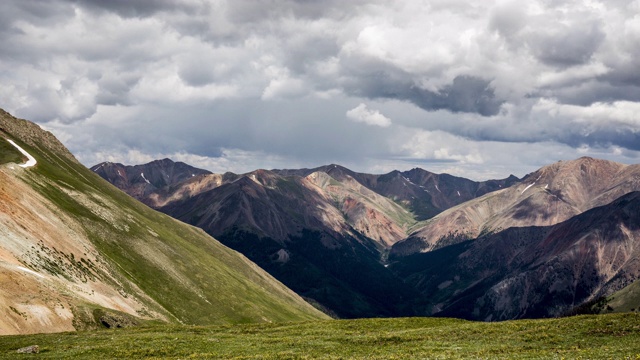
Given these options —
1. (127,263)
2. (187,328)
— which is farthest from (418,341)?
(127,263)

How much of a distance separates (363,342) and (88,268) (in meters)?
89.9

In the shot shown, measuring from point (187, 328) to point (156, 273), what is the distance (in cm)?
9664

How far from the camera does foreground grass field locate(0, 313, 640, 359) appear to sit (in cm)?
4453

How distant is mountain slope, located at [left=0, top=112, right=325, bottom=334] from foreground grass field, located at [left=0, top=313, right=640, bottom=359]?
18103 mm

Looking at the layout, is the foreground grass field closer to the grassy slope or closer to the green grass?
the green grass

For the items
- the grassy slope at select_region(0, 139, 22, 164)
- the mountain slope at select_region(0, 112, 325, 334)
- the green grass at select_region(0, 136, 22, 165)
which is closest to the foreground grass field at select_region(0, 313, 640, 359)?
the mountain slope at select_region(0, 112, 325, 334)

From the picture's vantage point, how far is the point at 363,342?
53.5 meters

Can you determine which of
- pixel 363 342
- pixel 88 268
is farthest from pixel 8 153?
pixel 363 342

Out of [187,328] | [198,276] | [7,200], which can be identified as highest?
[7,200]

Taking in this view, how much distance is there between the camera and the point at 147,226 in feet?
630

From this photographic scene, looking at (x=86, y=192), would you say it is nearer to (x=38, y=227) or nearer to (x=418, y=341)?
(x=38, y=227)

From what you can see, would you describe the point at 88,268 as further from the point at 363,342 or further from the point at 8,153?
the point at 363,342

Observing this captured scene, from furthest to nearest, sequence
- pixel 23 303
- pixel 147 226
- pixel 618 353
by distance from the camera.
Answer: pixel 147 226 → pixel 23 303 → pixel 618 353

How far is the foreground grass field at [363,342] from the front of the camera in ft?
146
